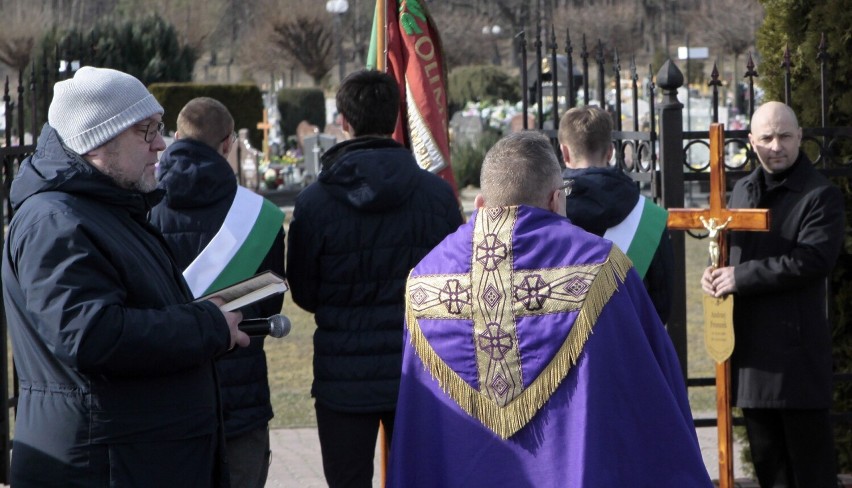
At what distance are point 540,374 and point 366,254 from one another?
1101 millimetres

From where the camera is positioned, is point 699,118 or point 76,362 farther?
point 699,118

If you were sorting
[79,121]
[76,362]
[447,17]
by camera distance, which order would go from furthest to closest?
[447,17], [79,121], [76,362]

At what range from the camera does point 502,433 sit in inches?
118

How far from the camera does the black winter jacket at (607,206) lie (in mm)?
4109

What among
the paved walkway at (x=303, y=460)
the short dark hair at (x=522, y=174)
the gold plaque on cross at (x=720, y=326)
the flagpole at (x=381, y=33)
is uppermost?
the flagpole at (x=381, y=33)

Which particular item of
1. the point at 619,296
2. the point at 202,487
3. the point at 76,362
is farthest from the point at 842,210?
A: the point at 76,362

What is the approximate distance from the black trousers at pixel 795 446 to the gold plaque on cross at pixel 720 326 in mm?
301

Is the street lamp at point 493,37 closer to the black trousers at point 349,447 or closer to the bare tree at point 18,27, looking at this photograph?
the bare tree at point 18,27

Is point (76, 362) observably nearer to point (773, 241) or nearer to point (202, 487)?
point (202, 487)

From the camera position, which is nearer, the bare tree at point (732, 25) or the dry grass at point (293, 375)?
the dry grass at point (293, 375)

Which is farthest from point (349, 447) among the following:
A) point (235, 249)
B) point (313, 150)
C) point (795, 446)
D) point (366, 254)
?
point (313, 150)

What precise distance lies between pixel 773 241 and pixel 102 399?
2.89m

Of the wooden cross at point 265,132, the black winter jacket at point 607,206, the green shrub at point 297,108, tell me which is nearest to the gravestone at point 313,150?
the wooden cross at point 265,132


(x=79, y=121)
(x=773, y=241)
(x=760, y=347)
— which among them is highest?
(x=79, y=121)
